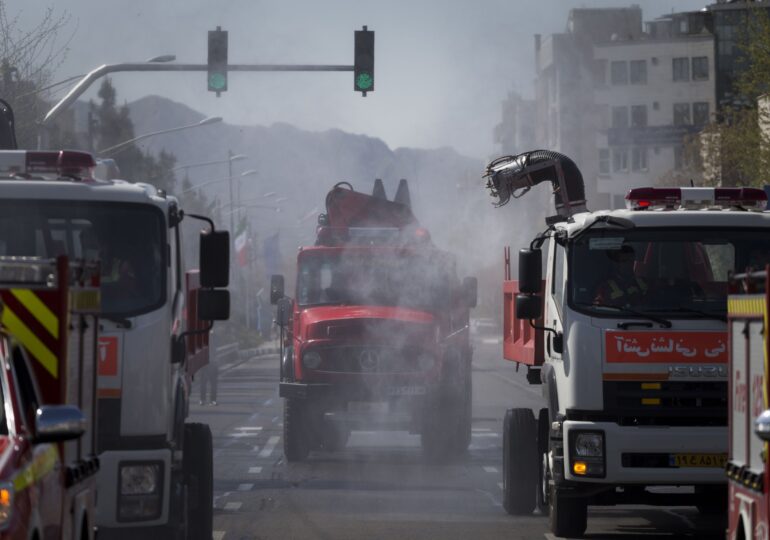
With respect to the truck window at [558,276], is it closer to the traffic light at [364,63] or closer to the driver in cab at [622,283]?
the driver in cab at [622,283]

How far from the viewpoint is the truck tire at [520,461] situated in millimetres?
15164

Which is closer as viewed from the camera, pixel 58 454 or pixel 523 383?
pixel 58 454

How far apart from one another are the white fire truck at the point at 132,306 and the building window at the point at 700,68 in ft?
317

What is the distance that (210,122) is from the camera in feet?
134

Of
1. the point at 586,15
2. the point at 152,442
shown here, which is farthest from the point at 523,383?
the point at 586,15

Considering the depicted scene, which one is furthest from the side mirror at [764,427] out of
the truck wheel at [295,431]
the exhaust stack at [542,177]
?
the truck wheel at [295,431]

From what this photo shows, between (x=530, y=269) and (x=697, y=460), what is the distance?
1946mm

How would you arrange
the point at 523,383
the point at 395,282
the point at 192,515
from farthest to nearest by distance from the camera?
the point at 523,383, the point at 395,282, the point at 192,515

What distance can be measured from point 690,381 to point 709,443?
19.1 inches

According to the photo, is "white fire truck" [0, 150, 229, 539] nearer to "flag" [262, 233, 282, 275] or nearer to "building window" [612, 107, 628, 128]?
"flag" [262, 233, 282, 275]

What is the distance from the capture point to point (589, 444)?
42.5ft

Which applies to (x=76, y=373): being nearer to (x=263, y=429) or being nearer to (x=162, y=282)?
(x=162, y=282)

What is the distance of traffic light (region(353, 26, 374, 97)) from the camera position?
24453 millimetres

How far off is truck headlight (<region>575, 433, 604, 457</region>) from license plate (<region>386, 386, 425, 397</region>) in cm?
826
